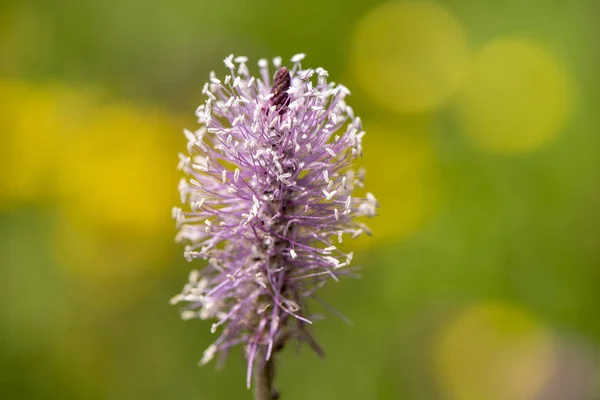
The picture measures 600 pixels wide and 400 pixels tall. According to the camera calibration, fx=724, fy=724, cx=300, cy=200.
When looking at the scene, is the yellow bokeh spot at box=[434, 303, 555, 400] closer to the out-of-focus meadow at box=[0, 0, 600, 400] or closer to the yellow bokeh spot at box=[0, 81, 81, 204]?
the out-of-focus meadow at box=[0, 0, 600, 400]

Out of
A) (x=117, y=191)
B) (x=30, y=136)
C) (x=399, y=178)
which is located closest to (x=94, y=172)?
(x=117, y=191)

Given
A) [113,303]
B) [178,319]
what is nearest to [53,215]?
[113,303]

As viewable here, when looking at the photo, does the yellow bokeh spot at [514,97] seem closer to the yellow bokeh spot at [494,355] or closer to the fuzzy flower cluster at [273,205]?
the yellow bokeh spot at [494,355]

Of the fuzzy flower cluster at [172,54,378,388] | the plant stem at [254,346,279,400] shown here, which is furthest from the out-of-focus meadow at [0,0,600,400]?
the plant stem at [254,346,279,400]

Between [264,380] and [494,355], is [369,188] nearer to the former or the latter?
[494,355]

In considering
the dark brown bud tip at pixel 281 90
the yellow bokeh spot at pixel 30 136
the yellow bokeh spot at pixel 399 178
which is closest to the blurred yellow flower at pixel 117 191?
the yellow bokeh spot at pixel 30 136

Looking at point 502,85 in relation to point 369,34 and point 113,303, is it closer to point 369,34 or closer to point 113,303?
point 369,34
